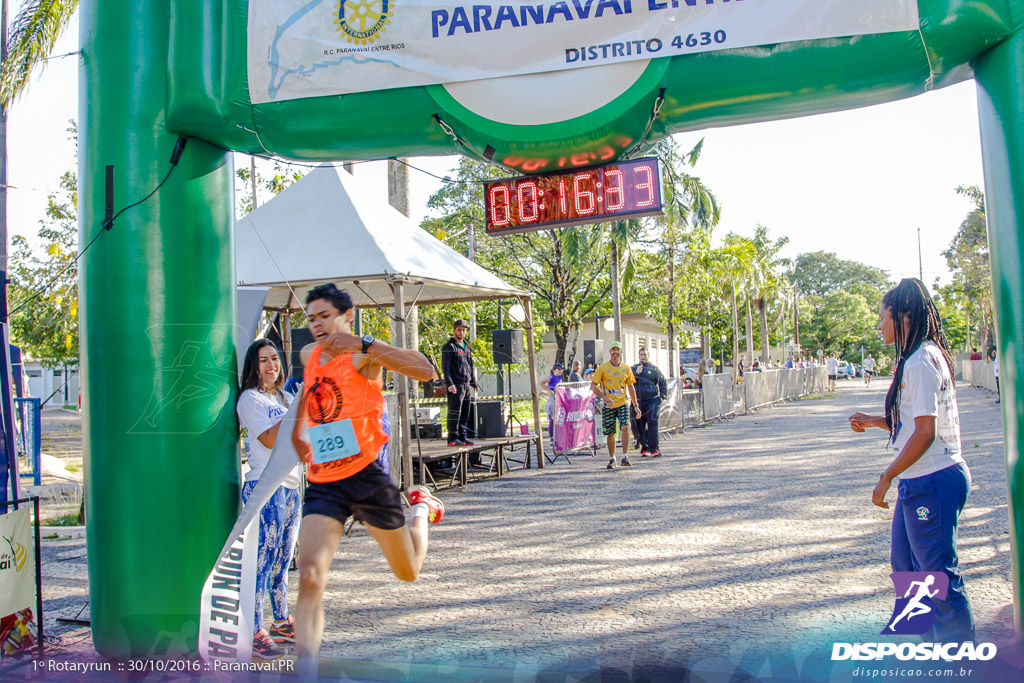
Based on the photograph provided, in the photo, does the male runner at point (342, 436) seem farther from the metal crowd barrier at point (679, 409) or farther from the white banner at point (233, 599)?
the metal crowd barrier at point (679, 409)

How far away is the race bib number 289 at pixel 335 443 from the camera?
355cm

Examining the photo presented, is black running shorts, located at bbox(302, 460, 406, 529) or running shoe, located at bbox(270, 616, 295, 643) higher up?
black running shorts, located at bbox(302, 460, 406, 529)

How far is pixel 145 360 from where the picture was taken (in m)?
4.48

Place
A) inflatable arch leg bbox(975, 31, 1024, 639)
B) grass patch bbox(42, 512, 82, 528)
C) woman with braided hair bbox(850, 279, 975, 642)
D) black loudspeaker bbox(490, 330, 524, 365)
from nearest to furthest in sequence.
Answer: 1. woman with braided hair bbox(850, 279, 975, 642)
2. inflatable arch leg bbox(975, 31, 1024, 639)
3. grass patch bbox(42, 512, 82, 528)
4. black loudspeaker bbox(490, 330, 524, 365)

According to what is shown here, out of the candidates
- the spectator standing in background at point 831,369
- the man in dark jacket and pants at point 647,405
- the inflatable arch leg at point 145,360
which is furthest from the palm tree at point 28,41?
the spectator standing in background at point 831,369

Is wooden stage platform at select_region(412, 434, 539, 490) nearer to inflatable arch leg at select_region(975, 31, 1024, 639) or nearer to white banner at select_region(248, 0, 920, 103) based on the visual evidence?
white banner at select_region(248, 0, 920, 103)

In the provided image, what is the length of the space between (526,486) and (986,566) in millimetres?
5782

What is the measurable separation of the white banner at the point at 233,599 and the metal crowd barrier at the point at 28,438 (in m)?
7.99

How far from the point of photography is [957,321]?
115ft

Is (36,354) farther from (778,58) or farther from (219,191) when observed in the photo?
(778,58)

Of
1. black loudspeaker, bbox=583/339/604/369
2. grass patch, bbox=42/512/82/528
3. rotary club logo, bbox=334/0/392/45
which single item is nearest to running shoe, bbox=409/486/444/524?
rotary club logo, bbox=334/0/392/45

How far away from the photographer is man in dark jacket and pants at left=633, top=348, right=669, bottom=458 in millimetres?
13383

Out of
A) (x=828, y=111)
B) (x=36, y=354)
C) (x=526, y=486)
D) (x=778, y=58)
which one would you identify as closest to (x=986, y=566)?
(x=828, y=111)

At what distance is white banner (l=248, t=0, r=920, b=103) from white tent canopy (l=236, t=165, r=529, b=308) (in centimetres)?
366
